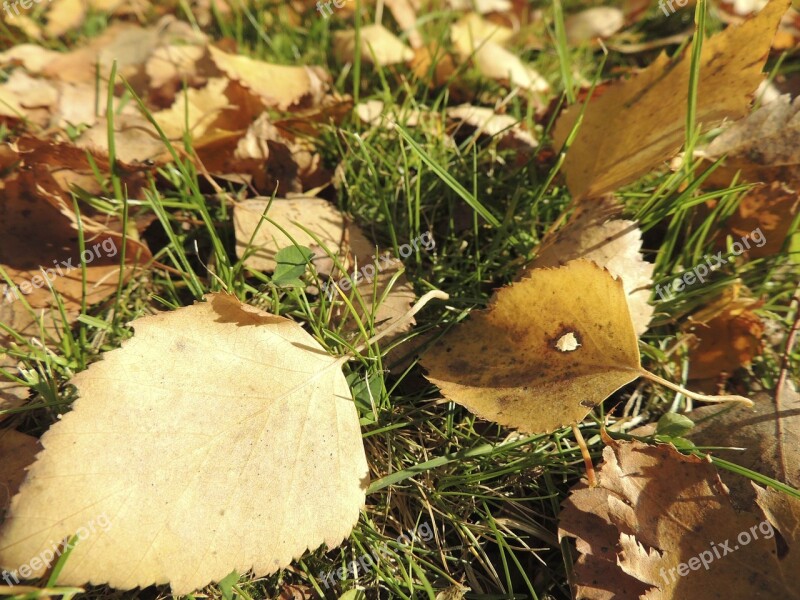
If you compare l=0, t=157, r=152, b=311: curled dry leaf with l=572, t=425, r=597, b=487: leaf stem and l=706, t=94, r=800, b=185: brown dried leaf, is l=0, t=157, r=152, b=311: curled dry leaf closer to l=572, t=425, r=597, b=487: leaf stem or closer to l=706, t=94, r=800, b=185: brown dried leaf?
l=572, t=425, r=597, b=487: leaf stem

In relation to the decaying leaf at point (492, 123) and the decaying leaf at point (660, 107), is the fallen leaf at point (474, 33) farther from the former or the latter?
the decaying leaf at point (660, 107)

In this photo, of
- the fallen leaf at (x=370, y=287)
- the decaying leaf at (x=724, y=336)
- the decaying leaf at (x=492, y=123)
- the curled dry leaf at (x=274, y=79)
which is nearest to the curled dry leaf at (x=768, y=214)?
the decaying leaf at (x=724, y=336)

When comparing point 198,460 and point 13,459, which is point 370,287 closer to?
point 198,460

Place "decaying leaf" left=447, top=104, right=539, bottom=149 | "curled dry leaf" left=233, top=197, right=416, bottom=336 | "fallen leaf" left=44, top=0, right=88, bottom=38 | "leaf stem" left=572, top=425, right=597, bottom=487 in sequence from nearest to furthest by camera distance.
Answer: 1. "leaf stem" left=572, top=425, right=597, bottom=487
2. "curled dry leaf" left=233, top=197, right=416, bottom=336
3. "decaying leaf" left=447, top=104, right=539, bottom=149
4. "fallen leaf" left=44, top=0, right=88, bottom=38

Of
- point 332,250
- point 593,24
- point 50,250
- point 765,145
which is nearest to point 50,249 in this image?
point 50,250

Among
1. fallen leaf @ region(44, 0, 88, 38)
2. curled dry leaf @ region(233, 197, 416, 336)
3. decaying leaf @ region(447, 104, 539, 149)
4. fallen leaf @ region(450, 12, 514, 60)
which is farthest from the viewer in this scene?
fallen leaf @ region(44, 0, 88, 38)

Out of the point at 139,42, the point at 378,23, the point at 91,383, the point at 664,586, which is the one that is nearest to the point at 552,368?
the point at 664,586

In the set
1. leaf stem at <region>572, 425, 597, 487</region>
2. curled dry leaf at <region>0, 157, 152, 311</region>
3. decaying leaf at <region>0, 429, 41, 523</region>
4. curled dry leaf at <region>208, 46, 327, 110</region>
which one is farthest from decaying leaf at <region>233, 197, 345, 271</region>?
leaf stem at <region>572, 425, 597, 487</region>
